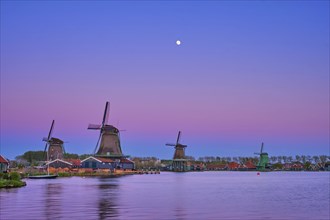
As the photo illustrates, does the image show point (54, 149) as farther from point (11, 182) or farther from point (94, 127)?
point (11, 182)

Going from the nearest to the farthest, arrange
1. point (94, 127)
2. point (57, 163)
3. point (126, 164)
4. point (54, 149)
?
1. point (57, 163)
2. point (54, 149)
3. point (94, 127)
4. point (126, 164)

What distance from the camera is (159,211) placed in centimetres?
3369

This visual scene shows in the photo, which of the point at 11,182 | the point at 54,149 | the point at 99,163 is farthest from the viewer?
the point at 54,149

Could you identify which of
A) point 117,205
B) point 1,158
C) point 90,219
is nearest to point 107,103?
point 1,158

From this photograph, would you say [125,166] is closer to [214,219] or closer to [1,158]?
[1,158]

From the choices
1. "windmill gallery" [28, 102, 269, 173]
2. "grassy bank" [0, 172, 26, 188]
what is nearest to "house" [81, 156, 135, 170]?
"windmill gallery" [28, 102, 269, 173]

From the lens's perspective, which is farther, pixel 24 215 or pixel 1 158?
pixel 1 158

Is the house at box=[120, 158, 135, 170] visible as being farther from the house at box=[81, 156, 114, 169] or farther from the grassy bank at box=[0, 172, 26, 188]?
the grassy bank at box=[0, 172, 26, 188]

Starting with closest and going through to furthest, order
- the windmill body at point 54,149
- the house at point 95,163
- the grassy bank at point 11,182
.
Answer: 1. the grassy bank at point 11,182
2. the house at point 95,163
3. the windmill body at point 54,149

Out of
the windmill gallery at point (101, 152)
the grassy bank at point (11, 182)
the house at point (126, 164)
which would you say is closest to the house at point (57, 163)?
the windmill gallery at point (101, 152)

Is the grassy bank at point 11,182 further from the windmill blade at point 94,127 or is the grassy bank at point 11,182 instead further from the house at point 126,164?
the house at point 126,164

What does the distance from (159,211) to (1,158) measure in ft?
178

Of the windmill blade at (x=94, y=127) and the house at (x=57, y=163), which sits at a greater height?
the windmill blade at (x=94, y=127)

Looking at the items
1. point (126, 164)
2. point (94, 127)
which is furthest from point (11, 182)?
point (126, 164)
